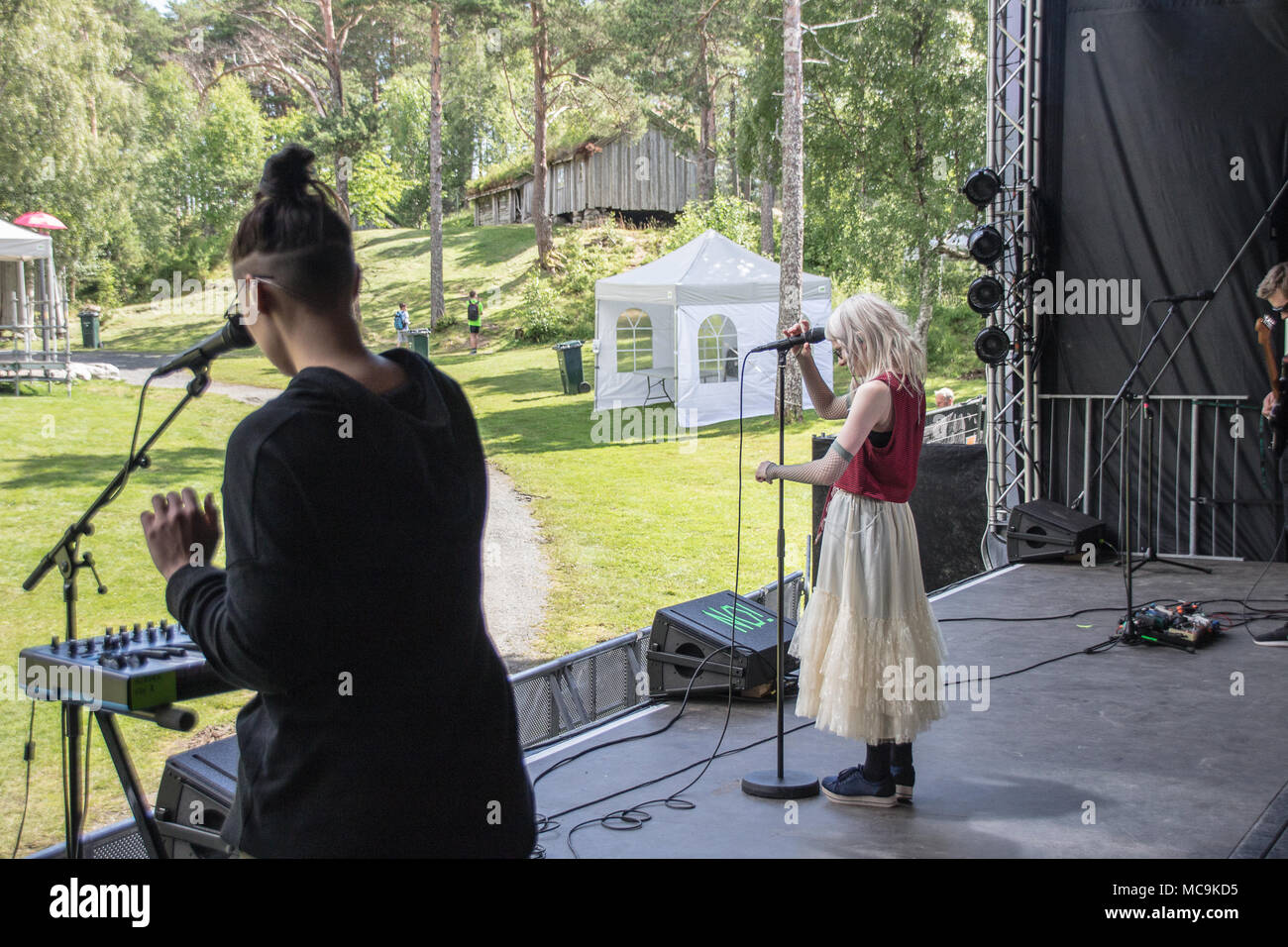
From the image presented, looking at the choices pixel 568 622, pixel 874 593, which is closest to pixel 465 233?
pixel 568 622

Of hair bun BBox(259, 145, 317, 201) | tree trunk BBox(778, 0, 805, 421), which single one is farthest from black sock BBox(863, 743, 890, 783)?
tree trunk BBox(778, 0, 805, 421)

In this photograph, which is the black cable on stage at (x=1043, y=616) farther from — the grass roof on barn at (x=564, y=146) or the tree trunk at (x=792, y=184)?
the grass roof on barn at (x=564, y=146)

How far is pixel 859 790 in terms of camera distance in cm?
375

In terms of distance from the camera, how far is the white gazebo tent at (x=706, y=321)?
1619cm

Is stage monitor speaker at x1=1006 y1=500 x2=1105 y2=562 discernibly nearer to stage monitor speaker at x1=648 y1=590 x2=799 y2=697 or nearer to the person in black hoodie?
stage monitor speaker at x1=648 y1=590 x2=799 y2=697

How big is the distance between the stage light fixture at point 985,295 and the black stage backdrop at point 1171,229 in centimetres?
59

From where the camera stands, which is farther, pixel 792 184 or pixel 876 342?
pixel 792 184

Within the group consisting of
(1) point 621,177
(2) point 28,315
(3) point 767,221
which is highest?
(1) point 621,177

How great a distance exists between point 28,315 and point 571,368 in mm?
8799

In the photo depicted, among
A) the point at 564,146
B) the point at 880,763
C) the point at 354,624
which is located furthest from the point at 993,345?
the point at 564,146

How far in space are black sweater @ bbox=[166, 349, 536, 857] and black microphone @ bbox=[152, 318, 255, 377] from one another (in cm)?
34

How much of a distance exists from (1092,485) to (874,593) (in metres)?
5.20

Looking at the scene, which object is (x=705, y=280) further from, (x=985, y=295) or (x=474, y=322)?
(x=474, y=322)
